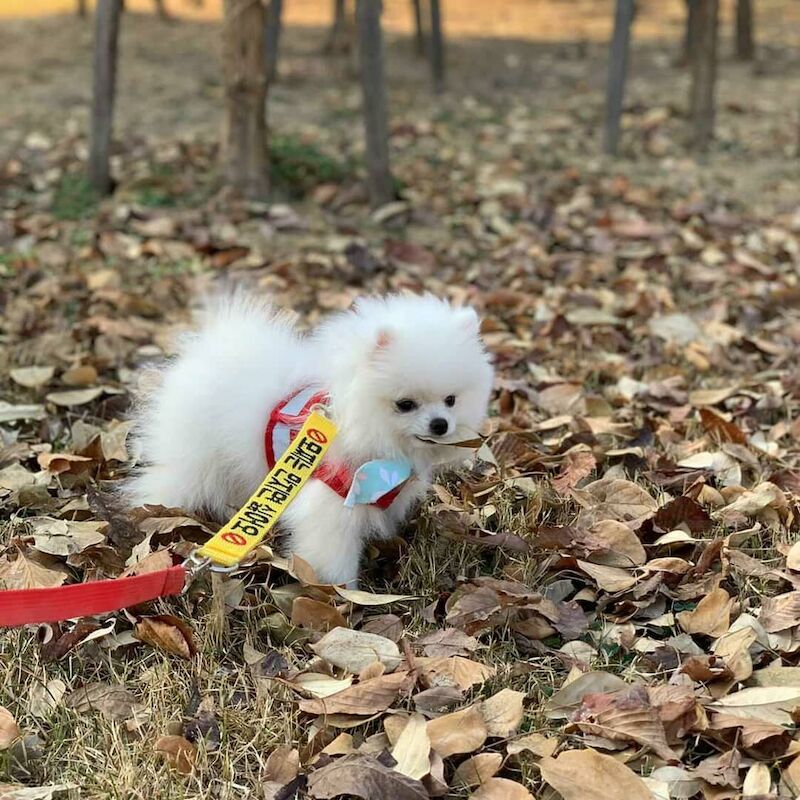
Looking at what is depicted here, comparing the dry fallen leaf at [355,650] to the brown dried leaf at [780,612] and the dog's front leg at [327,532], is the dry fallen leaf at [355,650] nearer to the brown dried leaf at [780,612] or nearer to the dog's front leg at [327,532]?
the dog's front leg at [327,532]

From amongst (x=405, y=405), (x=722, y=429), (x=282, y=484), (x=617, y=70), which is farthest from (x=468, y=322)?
(x=617, y=70)

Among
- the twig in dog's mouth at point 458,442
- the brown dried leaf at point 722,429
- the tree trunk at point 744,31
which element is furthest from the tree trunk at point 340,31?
the twig in dog's mouth at point 458,442

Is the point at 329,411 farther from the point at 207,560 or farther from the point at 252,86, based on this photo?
the point at 252,86

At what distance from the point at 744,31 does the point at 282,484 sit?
8081mm

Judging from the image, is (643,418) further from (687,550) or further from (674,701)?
Answer: (674,701)

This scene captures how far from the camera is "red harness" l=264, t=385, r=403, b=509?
2.08 meters

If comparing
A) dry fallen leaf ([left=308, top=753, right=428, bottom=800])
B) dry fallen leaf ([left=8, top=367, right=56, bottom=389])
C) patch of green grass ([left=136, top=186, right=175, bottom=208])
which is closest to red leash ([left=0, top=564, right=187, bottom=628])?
dry fallen leaf ([left=308, top=753, right=428, bottom=800])

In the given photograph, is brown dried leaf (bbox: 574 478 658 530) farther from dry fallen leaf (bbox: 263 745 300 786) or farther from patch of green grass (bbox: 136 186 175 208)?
patch of green grass (bbox: 136 186 175 208)

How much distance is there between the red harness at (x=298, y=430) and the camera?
6.82ft

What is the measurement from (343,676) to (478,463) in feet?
2.98

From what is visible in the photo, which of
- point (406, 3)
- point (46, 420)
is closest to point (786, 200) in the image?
point (46, 420)

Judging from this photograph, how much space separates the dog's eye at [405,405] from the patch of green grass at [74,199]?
3.26 meters

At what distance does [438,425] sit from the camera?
1993 millimetres

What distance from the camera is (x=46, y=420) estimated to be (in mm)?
2885
